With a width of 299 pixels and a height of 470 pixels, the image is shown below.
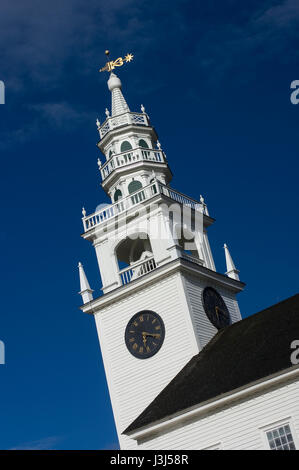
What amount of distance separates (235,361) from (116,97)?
22.4m

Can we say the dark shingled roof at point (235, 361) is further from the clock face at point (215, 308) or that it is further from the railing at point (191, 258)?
the railing at point (191, 258)

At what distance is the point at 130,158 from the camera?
42.7 metres

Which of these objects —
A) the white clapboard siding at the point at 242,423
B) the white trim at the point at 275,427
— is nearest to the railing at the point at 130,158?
the white clapboard siding at the point at 242,423

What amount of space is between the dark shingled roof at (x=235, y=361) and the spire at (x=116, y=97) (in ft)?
58.2

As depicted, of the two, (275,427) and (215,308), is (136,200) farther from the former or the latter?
(275,427)

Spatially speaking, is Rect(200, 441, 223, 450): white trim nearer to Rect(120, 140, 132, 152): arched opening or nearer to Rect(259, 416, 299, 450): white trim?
Rect(259, 416, 299, 450): white trim

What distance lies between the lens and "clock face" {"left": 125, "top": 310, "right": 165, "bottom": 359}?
35.2m

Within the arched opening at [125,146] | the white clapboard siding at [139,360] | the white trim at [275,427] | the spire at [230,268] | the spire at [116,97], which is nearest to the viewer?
the white trim at [275,427]

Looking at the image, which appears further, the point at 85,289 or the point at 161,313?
the point at 85,289

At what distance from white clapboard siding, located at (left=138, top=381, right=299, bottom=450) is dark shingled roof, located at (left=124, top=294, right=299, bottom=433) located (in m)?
0.76

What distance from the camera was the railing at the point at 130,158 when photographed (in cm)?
4238

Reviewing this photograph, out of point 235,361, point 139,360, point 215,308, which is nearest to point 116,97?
point 215,308

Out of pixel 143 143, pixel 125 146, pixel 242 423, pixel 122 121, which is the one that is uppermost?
pixel 122 121
